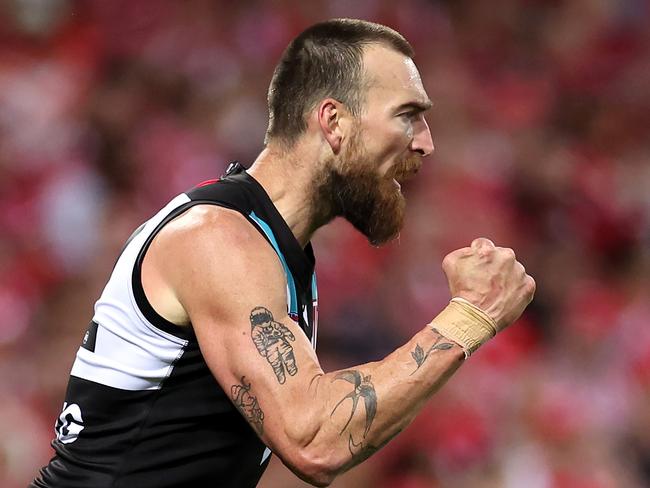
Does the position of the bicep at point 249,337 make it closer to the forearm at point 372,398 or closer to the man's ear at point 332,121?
the forearm at point 372,398

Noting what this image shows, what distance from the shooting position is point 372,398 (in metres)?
2.47

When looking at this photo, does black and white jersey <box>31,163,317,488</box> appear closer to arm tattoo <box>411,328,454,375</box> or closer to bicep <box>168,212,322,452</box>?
bicep <box>168,212,322,452</box>

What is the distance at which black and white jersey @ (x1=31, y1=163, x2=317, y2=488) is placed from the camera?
8.74 feet

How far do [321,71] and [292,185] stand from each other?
331mm

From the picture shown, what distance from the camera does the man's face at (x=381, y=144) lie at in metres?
2.91

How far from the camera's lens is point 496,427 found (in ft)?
17.6

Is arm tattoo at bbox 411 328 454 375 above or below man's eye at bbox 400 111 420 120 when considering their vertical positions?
below

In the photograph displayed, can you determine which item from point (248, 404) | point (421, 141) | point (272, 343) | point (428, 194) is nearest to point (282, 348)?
point (272, 343)

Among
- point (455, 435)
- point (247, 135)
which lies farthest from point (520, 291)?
point (247, 135)

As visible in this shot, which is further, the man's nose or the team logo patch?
→ the man's nose

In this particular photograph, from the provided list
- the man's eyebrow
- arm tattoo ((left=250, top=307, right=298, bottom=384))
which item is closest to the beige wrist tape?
arm tattoo ((left=250, top=307, right=298, bottom=384))

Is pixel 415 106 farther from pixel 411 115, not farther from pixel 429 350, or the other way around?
pixel 429 350

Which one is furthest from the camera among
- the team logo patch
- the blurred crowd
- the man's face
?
the blurred crowd

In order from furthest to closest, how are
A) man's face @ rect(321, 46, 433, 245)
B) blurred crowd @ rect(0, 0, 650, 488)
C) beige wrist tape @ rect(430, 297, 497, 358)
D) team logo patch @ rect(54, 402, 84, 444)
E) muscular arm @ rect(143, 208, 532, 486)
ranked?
blurred crowd @ rect(0, 0, 650, 488), man's face @ rect(321, 46, 433, 245), team logo patch @ rect(54, 402, 84, 444), beige wrist tape @ rect(430, 297, 497, 358), muscular arm @ rect(143, 208, 532, 486)
